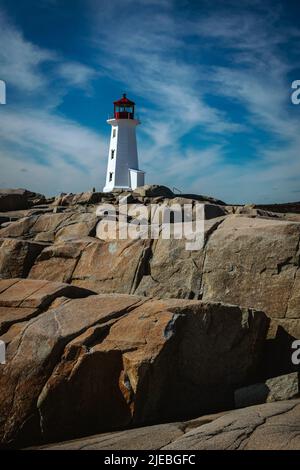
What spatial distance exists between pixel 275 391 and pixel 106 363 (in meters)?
3.31

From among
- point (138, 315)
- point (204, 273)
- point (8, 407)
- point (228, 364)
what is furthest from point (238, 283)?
point (8, 407)

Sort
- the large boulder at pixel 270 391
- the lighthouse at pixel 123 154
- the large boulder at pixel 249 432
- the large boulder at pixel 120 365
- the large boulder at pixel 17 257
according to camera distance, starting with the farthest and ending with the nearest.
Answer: the lighthouse at pixel 123 154 < the large boulder at pixel 17 257 < the large boulder at pixel 270 391 < the large boulder at pixel 120 365 < the large boulder at pixel 249 432

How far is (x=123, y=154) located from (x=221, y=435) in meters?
41.4

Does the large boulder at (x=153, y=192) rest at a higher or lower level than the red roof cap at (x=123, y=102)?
lower

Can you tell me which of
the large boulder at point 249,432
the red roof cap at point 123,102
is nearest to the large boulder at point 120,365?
the large boulder at point 249,432

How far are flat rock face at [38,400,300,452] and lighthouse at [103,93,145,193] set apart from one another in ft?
→ 123

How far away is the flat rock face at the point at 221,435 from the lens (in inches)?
254

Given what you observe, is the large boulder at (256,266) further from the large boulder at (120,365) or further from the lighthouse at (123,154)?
the lighthouse at (123,154)

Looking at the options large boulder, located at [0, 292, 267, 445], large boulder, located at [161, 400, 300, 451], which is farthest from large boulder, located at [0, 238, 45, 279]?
large boulder, located at [161, 400, 300, 451]

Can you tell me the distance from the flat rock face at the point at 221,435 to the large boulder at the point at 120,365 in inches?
22.1

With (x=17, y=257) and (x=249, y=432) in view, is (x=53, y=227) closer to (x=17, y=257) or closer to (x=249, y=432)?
(x=17, y=257)

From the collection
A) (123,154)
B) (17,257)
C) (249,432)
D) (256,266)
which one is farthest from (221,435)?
(123,154)

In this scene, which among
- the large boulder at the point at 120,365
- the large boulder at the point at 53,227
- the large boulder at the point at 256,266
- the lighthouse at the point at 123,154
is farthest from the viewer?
the lighthouse at the point at 123,154

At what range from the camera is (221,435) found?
6.76 metres
